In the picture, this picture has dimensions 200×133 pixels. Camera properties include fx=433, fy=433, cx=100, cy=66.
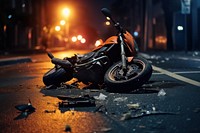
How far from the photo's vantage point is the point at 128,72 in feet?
29.6

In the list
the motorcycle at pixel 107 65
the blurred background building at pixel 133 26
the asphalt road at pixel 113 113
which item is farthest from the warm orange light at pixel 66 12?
the asphalt road at pixel 113 113

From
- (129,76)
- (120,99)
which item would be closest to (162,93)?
(129,76)

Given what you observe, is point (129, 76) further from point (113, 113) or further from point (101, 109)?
point (113, 113)

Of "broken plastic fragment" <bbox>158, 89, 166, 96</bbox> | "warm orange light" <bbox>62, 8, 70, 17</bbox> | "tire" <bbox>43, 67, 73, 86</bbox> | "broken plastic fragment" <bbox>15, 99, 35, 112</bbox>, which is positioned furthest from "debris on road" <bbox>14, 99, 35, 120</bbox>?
"warm orange light" <bbox>62, 8, 70, 17</bbox>

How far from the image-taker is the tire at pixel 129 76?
336 inches

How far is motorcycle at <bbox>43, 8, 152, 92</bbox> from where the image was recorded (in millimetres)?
9023

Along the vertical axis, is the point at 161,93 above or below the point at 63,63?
below

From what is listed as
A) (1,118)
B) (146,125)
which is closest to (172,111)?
(146,125)

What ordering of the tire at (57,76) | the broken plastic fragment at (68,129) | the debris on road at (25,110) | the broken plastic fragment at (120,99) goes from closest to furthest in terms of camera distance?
the broken plastic fragment at (68,129) < the debris on road at (25,110) < the broken plastic fragment at (120,99) < the tire at (57,76)

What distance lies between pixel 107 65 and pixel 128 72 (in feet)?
3.04

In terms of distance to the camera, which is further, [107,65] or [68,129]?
[107,65]

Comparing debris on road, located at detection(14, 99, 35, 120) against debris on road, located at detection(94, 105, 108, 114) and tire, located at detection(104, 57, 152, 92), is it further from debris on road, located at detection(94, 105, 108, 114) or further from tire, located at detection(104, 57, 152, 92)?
tire, located at detection(104, 57, 152, 92)

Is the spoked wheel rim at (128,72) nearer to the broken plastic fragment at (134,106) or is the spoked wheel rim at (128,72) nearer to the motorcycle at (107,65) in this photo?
the motorcycle at (107,65)

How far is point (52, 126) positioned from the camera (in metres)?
5.70
